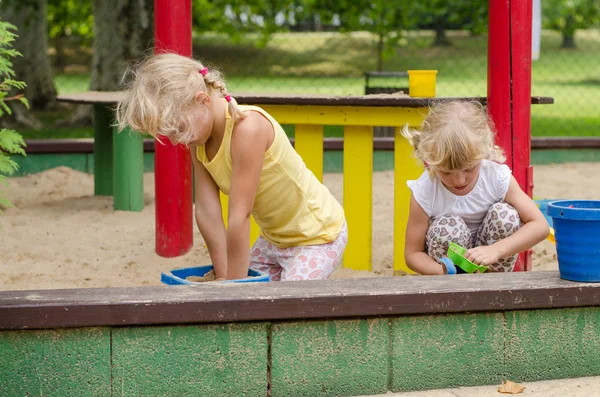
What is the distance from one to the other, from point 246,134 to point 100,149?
10.8 ft

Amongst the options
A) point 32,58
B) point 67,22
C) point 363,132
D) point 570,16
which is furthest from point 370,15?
point 363,132

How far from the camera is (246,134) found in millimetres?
2908

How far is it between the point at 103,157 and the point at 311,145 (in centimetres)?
242

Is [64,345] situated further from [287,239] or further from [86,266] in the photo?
[86,266]

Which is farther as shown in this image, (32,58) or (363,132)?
(32,58)

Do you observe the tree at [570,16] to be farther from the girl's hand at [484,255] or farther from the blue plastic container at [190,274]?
the blue plastic container at [190,274]

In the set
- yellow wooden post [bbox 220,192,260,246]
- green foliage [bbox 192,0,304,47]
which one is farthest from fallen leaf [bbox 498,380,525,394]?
green foliage [bbox 192,0,304,47]

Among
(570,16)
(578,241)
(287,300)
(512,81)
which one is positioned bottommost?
(287,300)

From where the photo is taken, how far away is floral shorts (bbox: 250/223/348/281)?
3168 mm

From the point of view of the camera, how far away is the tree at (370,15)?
13.9m

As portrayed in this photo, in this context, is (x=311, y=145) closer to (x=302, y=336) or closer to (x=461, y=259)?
(x=461, y=259)

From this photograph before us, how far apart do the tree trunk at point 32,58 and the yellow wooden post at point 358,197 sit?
22.8 feet

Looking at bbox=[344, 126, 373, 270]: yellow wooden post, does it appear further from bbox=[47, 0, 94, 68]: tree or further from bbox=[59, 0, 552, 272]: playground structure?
bbox=[47, 0, 94, 68]: tree

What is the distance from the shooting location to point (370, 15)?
14.5m
